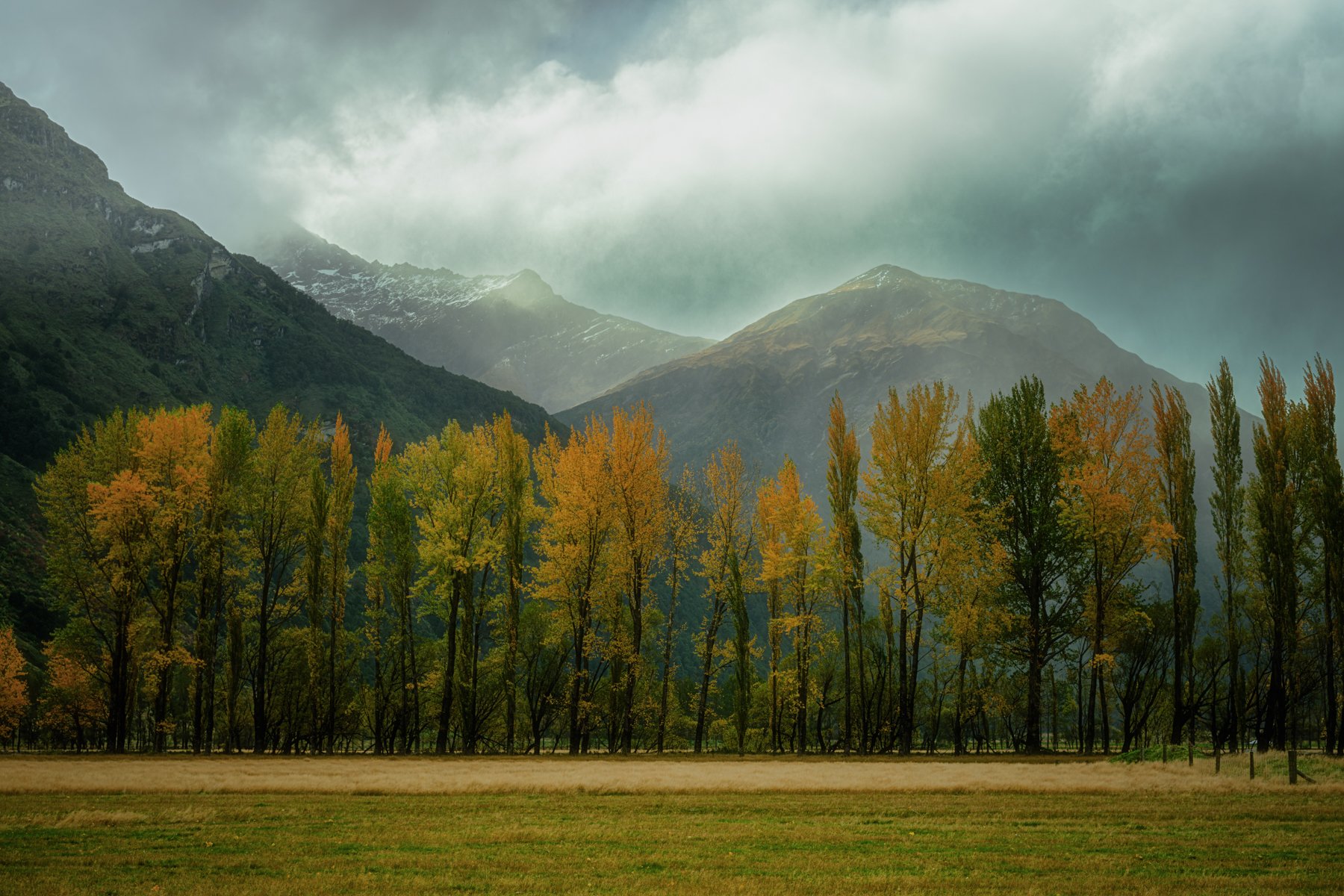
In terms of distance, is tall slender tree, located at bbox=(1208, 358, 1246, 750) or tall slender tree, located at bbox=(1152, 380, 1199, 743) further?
tall slender tree, located at bbox=(1208, 358, 1246, 750)

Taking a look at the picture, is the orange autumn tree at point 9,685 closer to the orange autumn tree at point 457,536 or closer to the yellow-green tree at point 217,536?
the yellow-green tree at point 217,536

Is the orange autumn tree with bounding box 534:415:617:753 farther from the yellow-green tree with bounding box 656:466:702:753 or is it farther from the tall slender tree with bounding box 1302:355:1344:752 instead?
the tall slender tree with bounding box 1302:355:1344:752

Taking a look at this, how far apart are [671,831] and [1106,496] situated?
89.9ft

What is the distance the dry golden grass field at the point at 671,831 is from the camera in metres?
10.3

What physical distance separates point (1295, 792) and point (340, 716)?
53.1 metres

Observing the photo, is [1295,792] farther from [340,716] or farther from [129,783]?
[340,716]

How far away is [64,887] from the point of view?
9.77m

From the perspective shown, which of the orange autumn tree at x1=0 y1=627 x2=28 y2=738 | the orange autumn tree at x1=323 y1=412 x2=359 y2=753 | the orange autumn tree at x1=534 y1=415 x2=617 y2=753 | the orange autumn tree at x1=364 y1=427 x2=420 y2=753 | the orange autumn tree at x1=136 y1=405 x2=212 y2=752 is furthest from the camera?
the orange autumn tree at x1=0 y1=627 x2=28 y2=738

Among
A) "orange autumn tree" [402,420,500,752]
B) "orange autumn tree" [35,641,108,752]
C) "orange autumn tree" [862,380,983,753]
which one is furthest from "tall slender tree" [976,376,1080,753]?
"orange autumn tree" [35,641,108,752]

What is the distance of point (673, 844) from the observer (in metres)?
13.0

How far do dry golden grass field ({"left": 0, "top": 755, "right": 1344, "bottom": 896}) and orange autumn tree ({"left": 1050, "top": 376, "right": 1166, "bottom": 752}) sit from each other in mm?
11485

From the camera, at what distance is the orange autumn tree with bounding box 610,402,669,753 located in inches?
1517

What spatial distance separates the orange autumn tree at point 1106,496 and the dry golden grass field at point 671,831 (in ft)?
37.7

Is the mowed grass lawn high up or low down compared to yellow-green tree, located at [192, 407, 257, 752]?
down
